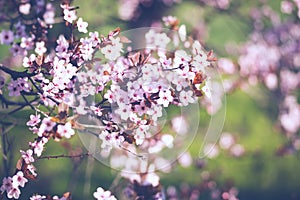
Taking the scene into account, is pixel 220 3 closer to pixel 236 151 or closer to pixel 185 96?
pixel 236 151

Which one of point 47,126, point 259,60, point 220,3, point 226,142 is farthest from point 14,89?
point 259,60

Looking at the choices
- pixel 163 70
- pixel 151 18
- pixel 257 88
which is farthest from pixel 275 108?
pixel 163 70

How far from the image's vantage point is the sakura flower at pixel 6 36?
2.82 metres

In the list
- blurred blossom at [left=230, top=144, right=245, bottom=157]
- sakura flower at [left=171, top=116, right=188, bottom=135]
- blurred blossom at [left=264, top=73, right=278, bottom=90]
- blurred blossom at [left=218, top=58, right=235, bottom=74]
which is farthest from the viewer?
blurred blossom at [left=218, top=58, right=235, bottom=74]

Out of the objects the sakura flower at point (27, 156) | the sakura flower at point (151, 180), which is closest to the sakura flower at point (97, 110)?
the sakura flower at point (27, 156)

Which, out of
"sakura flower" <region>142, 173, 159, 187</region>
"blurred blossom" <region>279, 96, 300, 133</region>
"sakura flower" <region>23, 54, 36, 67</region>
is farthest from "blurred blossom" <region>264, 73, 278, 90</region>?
"sakura flower" <region>23, 54, 36, 67</region>

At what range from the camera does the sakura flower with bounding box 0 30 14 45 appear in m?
2.82

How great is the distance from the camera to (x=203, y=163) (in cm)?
441

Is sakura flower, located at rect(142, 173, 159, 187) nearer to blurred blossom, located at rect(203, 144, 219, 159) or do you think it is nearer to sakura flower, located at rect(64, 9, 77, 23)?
sakura flower, located at rect(64, 9, 77, 23)

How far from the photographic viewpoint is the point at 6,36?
2.83 m

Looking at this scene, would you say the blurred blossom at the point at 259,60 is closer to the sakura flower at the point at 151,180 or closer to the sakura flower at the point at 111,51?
the sakura flower at the point at 151,180

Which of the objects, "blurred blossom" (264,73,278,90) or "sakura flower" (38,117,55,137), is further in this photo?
"blurred blossom" (264,73,278,90)

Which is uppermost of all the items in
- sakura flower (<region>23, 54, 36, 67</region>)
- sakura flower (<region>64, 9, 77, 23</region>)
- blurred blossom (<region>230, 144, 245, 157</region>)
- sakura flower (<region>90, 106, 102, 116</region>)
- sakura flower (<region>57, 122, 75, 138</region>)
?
sakura flower (<region>64, 9, 77, 23</region>)

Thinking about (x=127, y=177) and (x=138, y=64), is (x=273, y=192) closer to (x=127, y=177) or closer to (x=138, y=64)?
(x=127, y=177)
